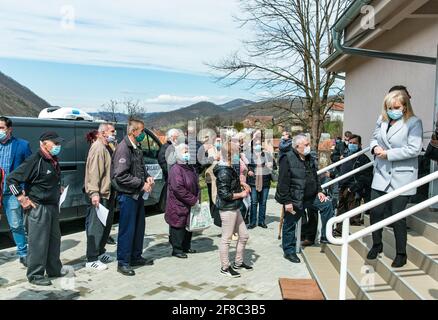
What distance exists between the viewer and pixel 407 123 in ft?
14.2

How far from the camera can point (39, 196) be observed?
4773 mm

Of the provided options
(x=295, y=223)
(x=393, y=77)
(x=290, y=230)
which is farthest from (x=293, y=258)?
(x=393, y=77)

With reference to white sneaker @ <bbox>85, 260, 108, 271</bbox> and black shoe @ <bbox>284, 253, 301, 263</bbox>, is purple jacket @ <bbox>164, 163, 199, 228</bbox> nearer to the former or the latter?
white sneaker @ <bbox>85, 260, 108, 271</bbox>

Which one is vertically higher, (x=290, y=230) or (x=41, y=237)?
(x=41, y=237)

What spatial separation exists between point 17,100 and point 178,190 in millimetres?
14013

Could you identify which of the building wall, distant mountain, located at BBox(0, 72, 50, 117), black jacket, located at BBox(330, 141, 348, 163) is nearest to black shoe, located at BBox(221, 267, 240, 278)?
the building wall

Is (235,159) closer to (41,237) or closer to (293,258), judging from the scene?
(293,258)

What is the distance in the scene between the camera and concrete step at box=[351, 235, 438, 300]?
373 cm

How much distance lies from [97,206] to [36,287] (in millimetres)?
1187

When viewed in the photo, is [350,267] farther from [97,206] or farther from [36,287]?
[36,287]

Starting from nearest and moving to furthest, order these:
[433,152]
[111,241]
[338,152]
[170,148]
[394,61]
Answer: [433,152]
[111,241]
[394,61]
[170,148]
[338,152]

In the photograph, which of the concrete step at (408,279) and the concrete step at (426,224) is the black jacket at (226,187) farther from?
the concrete step at (426,224)

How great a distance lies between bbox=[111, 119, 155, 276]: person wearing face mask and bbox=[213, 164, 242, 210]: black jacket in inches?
38.1
